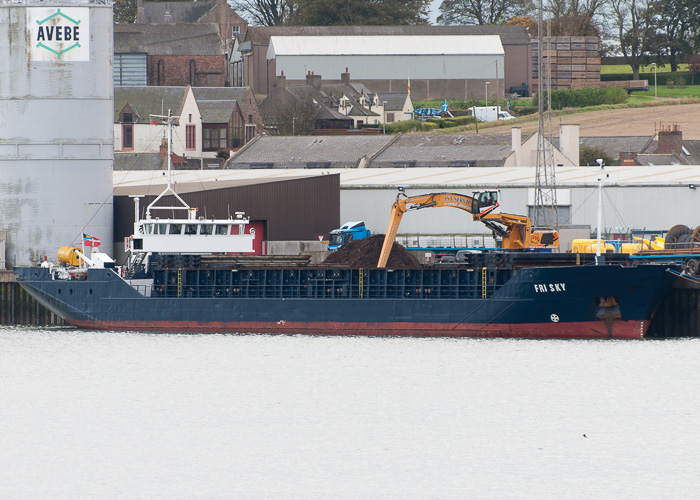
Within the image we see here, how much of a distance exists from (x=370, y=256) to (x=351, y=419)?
53.7ft

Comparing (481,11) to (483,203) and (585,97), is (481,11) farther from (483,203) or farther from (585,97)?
(483,203)

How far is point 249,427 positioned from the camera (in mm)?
33000

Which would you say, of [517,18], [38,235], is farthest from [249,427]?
[517,18]

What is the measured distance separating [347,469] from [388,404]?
6.40 metres

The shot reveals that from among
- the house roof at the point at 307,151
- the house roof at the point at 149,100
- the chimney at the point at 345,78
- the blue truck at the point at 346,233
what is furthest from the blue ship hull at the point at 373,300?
the chimney at the point at 345,78

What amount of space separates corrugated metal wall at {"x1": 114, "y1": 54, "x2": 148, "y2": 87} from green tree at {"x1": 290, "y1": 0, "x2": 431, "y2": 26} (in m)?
25.6

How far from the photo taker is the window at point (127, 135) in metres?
103

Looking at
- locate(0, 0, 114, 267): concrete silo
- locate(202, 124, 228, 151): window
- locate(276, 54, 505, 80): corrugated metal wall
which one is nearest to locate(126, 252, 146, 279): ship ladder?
locate(0, 0, 114, 267): concrete silo

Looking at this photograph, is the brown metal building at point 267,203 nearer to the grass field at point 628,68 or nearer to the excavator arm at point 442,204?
the excavator arm at point 442,204

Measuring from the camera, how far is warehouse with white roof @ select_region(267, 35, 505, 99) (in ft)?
440

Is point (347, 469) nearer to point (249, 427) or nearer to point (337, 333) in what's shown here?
point (249, 427)

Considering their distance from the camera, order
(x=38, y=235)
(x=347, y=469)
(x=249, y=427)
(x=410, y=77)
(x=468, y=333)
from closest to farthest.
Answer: (x=347, y=469) → (x=249, y=427) → (x=468, y=333) → (x=38, y=235) → (x=410, y=77)

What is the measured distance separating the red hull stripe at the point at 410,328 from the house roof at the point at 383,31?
8945 cm

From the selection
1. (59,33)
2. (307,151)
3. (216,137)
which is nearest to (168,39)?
(216,137)
